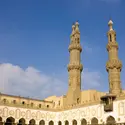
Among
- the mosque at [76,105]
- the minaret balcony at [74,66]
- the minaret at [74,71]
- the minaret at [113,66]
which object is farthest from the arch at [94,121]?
the minaret balcony at [74,66]

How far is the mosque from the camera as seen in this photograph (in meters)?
44.5

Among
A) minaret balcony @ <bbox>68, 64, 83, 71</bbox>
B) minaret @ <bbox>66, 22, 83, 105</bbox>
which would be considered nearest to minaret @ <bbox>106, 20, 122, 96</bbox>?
minaret balcony @ <bbox>68, 64, 83, 71</bbox>

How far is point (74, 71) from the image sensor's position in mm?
62719

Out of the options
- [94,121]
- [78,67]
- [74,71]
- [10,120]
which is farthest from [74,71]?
[10,120]

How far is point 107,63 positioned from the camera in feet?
189

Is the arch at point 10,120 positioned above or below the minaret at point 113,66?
below

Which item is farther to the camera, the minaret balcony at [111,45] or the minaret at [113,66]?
the minaret balcony at [111,45]

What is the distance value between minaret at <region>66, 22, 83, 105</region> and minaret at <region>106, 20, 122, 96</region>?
8.57 meters

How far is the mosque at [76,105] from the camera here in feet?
146

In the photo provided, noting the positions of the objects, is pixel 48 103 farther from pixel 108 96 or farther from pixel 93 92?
pixel 108 96

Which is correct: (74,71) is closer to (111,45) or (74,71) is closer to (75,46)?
(75,46)

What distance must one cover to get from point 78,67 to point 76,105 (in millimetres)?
13405

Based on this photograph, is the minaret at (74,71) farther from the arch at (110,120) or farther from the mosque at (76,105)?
the arch at (110,120)

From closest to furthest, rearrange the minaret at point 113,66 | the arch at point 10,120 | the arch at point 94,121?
the arch at point 94,121, the arch at point 10,120, the minaret at point 113,66
